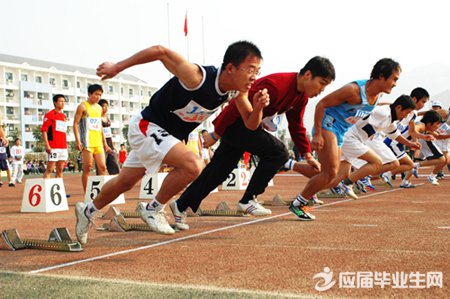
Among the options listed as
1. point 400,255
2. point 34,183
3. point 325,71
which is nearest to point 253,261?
point 400,255

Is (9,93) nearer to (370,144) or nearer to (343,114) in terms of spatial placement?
(370,144)

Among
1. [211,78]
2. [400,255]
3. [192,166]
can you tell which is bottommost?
[400,255]

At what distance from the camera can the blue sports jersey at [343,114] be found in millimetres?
6207

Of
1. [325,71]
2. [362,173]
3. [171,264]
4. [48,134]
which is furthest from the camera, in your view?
[48,134]

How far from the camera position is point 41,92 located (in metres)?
90.3

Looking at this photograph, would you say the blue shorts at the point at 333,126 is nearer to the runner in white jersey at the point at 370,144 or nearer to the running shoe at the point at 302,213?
the running shoe at the point at 302,213

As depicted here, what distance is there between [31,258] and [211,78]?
6.48 ft

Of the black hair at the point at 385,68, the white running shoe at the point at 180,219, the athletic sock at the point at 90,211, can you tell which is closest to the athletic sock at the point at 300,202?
the white running shoe at the point at 180,219

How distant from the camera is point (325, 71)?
537 centimetres

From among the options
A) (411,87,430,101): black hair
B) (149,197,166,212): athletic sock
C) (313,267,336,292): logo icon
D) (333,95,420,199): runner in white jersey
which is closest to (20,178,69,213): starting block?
(149,197,166,212): athletic sock

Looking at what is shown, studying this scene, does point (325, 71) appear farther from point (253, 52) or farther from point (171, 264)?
point (171, 264)

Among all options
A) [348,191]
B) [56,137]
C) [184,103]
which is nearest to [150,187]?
[56,137]

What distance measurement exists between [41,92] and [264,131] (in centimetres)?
9096

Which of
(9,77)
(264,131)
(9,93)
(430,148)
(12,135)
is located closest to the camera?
(264,131)
